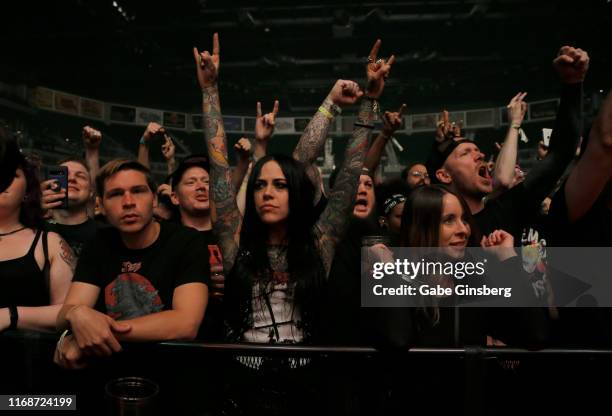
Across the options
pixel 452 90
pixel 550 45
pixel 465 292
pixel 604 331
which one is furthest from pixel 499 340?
pixel 452 90

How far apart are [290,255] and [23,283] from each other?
99cm

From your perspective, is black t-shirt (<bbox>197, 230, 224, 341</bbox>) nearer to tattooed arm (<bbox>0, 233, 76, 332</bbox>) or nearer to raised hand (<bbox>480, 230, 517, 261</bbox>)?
tattooed arm (<bbox>0, 233, 76, 332</bbox>)

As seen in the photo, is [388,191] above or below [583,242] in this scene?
above

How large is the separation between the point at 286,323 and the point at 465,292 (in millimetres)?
594

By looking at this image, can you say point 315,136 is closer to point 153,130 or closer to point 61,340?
point 153,130

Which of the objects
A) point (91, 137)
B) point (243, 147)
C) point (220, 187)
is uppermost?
point (91, 137)

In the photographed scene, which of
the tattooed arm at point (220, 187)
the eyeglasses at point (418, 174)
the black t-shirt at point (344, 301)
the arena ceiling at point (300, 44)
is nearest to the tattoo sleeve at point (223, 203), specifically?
the tattooed arm at point (220, 187)

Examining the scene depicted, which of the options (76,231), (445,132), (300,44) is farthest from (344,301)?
(300,44)

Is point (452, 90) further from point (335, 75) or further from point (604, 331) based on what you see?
point (604, 331)

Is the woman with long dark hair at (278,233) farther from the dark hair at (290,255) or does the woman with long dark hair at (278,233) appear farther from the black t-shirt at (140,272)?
the black t-shirt at (140,272)

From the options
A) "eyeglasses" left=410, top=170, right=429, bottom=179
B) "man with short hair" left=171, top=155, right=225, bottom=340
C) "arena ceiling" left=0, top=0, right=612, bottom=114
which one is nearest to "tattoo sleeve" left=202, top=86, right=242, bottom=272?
"man with short hair" left=171, top=155, right=225, bottom=340

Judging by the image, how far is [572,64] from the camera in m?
1.86

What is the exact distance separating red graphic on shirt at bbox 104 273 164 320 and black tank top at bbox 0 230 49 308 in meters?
0.32

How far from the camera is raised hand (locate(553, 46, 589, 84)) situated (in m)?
1.84
